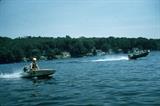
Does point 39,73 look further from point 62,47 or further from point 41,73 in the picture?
point 62,47

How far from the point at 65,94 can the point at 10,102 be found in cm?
368

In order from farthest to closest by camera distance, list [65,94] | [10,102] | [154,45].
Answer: [154,45] < [65,94] < [10,102]

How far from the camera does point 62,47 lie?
541 feet

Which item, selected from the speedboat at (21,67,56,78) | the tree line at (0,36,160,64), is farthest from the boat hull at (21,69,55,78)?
the tree line at (0,36,160,64)

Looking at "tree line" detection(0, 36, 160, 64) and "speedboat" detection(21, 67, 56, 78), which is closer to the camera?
"speedboat" detection(21, 67, 56, 78)

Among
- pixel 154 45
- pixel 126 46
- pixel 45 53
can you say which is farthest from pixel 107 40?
pixel 45 53

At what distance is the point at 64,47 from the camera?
16475 centimetres

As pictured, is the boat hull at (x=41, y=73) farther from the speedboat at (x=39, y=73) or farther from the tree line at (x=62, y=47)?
the tree line at (x=62, y=47)

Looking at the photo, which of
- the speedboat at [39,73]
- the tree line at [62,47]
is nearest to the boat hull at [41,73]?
the speedboat at [39,73]

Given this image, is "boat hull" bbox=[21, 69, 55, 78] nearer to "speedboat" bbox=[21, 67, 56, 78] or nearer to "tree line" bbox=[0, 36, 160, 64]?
"speedboat" bbox=[21, 67, 56, 78]

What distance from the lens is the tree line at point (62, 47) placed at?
448 ft

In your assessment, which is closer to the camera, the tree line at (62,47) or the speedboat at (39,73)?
the speedboat at (39,73)

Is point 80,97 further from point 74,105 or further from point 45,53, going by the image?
point 45,53

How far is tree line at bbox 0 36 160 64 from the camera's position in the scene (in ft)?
448
